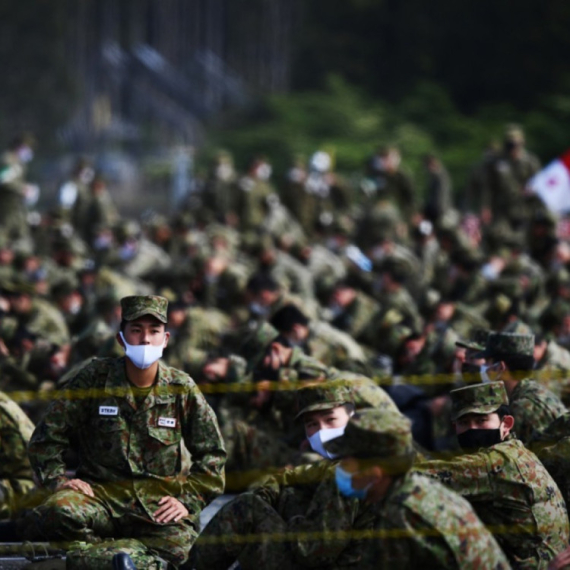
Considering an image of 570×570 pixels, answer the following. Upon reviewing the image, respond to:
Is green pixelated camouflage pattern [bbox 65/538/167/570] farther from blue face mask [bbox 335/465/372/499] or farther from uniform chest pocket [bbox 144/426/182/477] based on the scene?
blue face mask [bbox 335/465/372/499]

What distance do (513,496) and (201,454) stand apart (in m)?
1.58

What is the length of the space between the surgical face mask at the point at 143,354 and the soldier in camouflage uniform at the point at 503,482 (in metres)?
1.37

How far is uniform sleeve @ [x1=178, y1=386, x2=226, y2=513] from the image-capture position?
796 cm

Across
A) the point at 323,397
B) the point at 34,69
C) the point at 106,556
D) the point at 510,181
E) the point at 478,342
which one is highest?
the point at 34,69

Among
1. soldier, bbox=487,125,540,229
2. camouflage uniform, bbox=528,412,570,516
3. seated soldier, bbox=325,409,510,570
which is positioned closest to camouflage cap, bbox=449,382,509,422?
camouflage uniform, bbox=528,412,570,516

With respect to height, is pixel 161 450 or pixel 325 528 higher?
pixel 161 450

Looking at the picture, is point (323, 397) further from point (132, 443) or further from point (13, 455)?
point (13, 455)

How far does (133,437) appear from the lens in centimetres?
796

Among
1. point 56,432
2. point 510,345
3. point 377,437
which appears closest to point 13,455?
point 56,432

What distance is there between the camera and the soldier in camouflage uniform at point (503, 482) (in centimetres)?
717

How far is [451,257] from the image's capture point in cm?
1927

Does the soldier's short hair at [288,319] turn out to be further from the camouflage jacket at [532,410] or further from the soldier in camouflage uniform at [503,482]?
the soldier in camouflage uniform at [503,482]

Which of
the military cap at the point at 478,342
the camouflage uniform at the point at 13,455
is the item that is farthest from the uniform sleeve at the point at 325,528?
the military cap at the point at 478,342

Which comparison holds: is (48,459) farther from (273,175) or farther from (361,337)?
(273,175)
